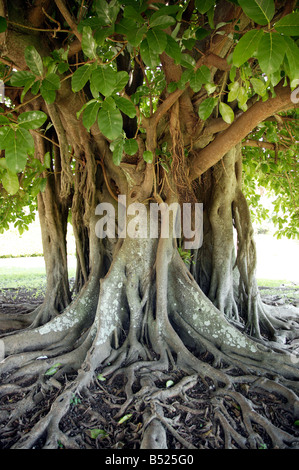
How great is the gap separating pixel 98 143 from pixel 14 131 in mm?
1826

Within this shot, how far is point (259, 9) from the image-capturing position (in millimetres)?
1063

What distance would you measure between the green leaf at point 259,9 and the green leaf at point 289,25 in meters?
0.05

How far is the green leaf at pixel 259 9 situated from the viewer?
1.05 metres

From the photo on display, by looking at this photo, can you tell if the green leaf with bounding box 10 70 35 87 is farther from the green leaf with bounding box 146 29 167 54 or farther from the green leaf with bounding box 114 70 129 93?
the green leaf with bounding box 146 29 167 54

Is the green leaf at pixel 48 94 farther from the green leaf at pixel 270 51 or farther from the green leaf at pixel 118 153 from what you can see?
the green leaf at pixel 270 51

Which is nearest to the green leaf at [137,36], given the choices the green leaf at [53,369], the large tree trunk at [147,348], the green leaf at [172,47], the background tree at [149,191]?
the background tree at [149,191]

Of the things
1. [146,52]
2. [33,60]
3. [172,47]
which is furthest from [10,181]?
[172,47]

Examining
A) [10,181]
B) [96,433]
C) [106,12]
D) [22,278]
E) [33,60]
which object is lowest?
[96,433]

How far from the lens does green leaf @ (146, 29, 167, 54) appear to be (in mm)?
1239

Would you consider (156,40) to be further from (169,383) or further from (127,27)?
(169,383)

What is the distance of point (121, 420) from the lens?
193 cm

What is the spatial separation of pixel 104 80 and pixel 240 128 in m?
1.47

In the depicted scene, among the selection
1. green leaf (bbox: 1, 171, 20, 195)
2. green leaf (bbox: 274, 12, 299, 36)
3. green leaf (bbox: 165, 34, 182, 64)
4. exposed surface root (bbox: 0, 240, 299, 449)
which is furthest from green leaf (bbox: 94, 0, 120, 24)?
exposed surface root (bbox: 0, 240, 299, 449)
